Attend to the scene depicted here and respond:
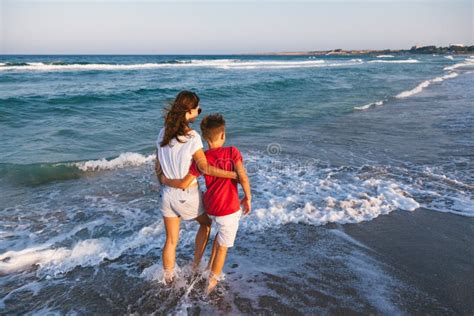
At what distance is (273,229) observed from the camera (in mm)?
5012

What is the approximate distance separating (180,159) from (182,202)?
0.40m

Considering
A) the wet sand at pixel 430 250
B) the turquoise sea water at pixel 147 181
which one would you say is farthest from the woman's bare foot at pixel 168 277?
the wet sand at pixel 430 250

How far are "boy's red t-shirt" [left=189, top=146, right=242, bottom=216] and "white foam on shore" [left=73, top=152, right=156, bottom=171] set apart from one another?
511 cm

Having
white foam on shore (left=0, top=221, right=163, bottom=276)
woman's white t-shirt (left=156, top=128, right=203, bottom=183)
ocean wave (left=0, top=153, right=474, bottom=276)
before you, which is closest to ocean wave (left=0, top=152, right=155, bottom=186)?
ocean wave (left=0, top=153, right=474, bottom=276)

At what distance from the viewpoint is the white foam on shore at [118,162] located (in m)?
7.91

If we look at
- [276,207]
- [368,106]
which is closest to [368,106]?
[368,106]

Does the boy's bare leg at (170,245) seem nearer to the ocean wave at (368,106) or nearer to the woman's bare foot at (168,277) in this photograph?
the woman's bare foot at (168,277)

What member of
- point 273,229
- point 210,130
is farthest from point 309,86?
point 210,130

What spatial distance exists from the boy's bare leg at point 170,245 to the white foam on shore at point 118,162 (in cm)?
470

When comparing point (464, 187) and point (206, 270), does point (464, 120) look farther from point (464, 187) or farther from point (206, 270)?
point (206, 270)

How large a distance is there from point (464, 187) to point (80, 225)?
5.99m

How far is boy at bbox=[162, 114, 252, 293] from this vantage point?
3246mm

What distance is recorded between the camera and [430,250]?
4.33 metres

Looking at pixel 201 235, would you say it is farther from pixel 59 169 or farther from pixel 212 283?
pixel 59 169
